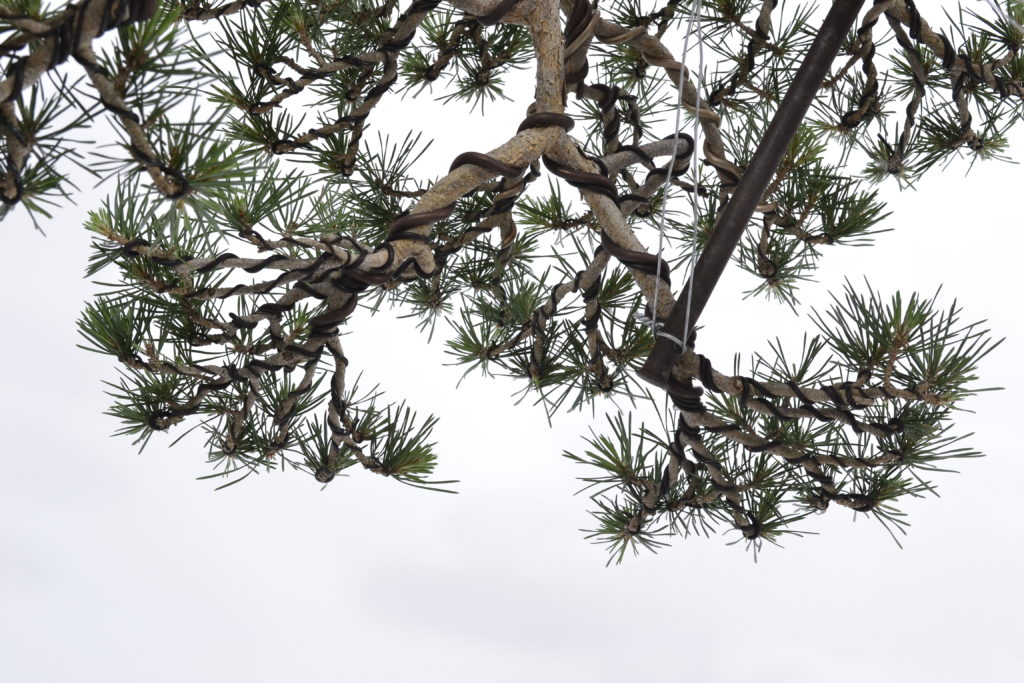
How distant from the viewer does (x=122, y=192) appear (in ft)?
2.08

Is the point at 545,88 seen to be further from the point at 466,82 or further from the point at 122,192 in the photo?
the point at 466,82

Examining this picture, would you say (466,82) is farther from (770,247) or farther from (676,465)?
(676,465)

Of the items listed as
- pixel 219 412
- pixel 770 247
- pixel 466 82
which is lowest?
pixel 219 412

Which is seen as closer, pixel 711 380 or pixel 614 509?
pixel 711 380

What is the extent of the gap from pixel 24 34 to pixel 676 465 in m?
0.54

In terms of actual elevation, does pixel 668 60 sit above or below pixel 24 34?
above

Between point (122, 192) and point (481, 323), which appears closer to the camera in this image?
point (122, 192)

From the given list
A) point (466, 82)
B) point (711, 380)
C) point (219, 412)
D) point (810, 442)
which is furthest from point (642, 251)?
point (466, 82)

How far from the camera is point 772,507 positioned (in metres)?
0.80

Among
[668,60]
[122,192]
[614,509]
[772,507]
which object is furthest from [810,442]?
[122,192]

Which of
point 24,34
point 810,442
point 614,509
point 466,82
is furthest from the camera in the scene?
point 466,82

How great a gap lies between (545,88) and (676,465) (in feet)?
1.04

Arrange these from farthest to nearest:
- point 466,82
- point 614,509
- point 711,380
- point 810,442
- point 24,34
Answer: point 466,82
point 614,509
point 810,442
point 711,380
point 24,34

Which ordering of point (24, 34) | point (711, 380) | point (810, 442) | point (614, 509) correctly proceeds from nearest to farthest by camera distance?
1. point (24, 34)
2. point (711, 380)
3. point (810, 442)
4. point (614, 509)
